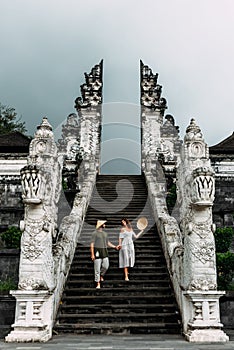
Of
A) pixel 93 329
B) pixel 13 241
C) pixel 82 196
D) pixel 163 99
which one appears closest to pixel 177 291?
pixel 93 329

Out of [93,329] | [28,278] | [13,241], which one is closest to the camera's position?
[28,278]

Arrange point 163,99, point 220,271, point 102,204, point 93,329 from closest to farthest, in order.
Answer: point 93,329 → point 220,271 → point 102,204 → point 163,99

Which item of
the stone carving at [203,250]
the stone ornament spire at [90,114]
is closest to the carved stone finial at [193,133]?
the stone carving at [203,250]

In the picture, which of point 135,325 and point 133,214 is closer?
point 135,325

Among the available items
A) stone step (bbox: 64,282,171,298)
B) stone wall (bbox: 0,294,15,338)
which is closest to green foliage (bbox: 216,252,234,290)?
stone step (bbox: 64,282,171,298)

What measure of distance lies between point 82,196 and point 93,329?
5.74m

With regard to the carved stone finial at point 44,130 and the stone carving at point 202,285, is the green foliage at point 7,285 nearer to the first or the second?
the carved stone finial at point 44,130

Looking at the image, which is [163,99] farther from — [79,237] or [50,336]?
[50,336]

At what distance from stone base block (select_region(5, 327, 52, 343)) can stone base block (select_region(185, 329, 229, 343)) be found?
2246 mm

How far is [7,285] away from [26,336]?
2571 millimetres

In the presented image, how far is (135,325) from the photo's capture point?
7.20 m

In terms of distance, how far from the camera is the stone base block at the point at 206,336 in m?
6.41

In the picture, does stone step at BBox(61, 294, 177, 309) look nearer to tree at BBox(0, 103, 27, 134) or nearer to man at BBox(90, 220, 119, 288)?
man at BBox(90, 220, 119, 288)

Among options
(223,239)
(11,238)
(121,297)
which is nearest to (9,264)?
(11,238)
